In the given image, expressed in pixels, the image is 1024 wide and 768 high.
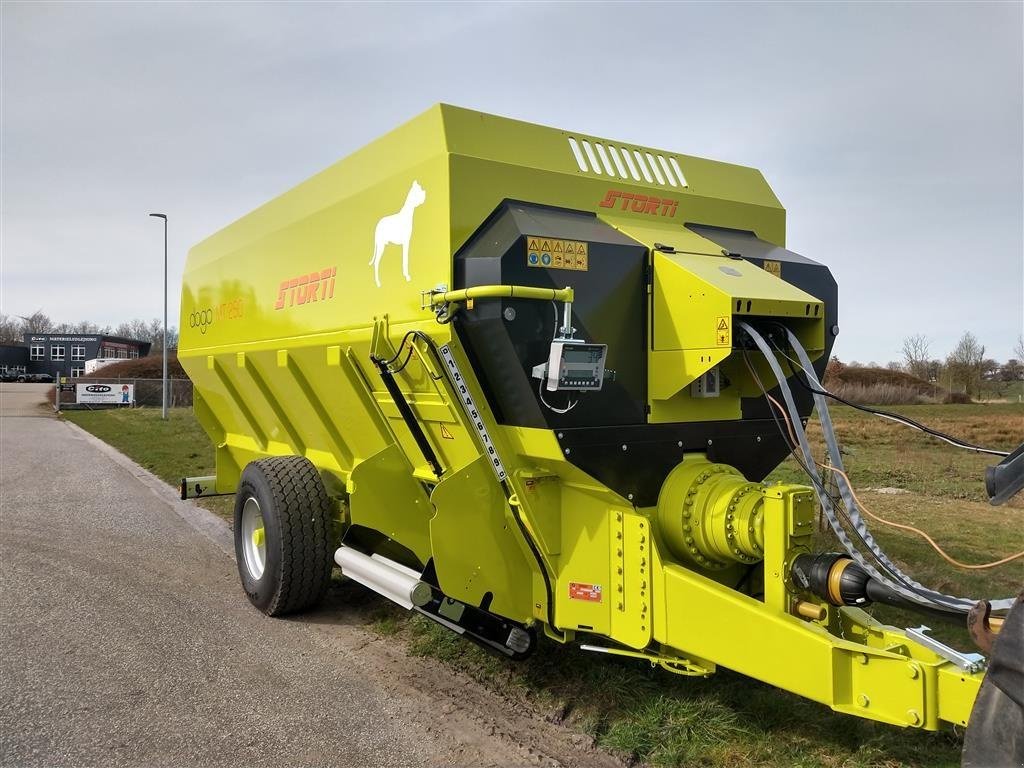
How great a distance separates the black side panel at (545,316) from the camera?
3.36m

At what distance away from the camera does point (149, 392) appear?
111 feet

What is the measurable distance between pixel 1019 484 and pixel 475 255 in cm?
233

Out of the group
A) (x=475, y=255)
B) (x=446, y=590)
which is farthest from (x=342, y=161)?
(x=446, y=590)

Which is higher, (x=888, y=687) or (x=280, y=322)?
(x=280, y=322)

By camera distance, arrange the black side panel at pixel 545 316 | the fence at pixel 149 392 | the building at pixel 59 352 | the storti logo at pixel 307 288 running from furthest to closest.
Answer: the building at pixel 59 352
the fence at pixel 149 392
the storti logo at pixel 307 288
the black side panel at pixel 545 316

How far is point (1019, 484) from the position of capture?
6.29 feet

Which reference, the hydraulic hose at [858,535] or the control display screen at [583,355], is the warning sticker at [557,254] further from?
the hydraulic hose at [858,535]

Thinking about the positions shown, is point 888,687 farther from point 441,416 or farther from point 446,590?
point 441,416

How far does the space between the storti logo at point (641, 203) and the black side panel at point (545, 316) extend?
39 cm

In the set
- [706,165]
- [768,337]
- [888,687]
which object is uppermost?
[706,165]

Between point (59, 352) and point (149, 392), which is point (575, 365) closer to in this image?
point (149, 392)

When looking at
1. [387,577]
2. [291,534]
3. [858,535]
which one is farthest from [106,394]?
[858,535]

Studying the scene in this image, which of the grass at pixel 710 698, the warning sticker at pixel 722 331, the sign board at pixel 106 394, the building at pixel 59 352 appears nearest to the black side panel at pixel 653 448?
the warning sticker at pixel 722 331

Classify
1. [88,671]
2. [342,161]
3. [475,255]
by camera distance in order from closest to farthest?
[475,255]
[88,671]
[342,161]
